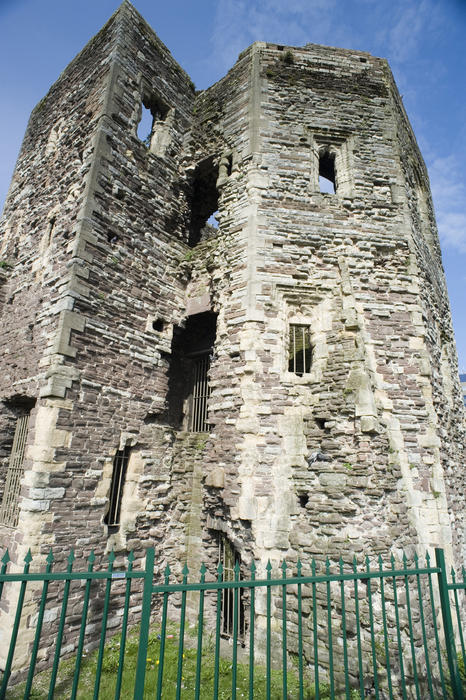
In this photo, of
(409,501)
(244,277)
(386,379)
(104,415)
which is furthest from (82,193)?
(409,501)

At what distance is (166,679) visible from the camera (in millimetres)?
6066

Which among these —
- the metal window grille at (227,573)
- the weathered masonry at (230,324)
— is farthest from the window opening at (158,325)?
the metal window grille at (227,573)

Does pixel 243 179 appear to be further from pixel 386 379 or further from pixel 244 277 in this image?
pixel 386 379

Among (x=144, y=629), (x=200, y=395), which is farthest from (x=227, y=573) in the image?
(x=144, y=629)

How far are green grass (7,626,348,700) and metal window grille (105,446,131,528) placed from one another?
80.1 inches

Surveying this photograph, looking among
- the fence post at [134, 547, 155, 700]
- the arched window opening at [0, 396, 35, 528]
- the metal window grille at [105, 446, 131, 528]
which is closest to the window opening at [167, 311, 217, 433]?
the metal window grille at [105, 446, 131, 528]

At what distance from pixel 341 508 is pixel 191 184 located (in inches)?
358

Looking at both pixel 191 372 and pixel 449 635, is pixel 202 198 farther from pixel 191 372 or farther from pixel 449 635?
pixel 449 635

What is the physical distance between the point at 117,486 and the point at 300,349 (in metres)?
4.62

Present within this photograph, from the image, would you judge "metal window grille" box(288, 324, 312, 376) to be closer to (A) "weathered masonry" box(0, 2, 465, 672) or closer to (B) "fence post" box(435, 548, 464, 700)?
(A) "weathered masonry" box(0, 2, 465, 672)

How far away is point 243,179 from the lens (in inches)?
372

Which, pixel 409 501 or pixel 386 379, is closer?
pixel 409 501

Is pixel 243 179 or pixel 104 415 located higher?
pixel 243 179

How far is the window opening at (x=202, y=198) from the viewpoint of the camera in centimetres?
1130
